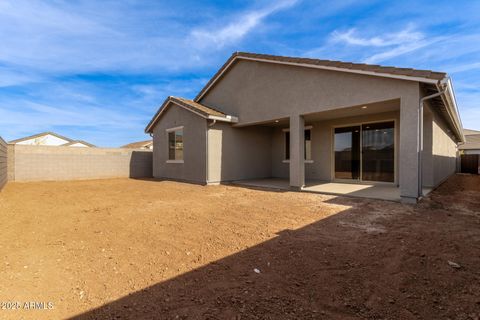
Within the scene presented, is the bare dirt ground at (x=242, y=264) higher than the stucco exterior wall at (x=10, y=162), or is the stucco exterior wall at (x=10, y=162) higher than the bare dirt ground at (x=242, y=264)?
the stucco exterior wall at (x=10, y=162)

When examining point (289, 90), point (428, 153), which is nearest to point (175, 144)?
point (289, 90)

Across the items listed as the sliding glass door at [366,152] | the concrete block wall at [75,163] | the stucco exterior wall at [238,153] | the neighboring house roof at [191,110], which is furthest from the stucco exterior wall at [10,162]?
the sliding glass door at [366,152]

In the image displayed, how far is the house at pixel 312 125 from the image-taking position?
242 inches

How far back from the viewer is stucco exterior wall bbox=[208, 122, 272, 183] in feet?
34.0

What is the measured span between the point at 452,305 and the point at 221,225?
10.7 feet

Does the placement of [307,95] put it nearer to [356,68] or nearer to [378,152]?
[356,68]

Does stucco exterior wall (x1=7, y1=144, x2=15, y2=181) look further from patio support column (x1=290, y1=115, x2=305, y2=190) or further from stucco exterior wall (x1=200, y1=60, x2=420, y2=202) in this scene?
patio support column (x1=290, y1=115, x2=305, y2=190)

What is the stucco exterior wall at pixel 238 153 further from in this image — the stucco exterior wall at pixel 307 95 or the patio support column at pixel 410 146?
the patio support column at pixel 410 146

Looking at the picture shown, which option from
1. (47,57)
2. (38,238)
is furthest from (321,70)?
(47,57)

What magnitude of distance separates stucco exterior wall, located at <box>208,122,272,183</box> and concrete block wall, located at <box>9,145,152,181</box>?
25.0 feet

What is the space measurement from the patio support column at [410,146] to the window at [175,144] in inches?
366

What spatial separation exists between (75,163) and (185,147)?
720cm

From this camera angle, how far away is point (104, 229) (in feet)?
13.5

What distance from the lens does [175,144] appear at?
490 inches
